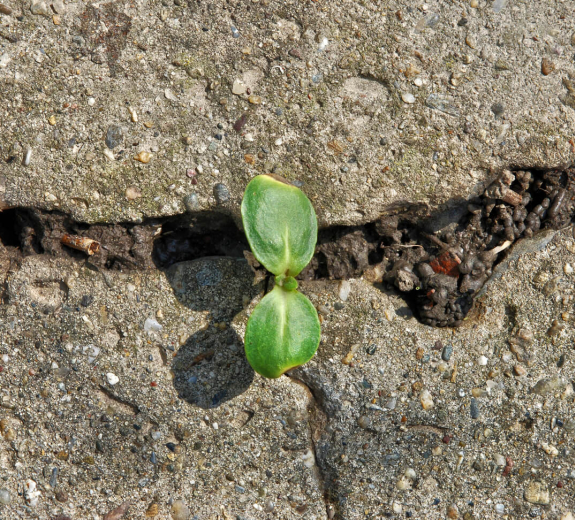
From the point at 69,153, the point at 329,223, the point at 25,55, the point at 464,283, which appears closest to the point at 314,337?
the point at 329,223

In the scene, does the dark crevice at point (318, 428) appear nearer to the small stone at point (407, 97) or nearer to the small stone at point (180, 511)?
the small stone at point (180, 511)

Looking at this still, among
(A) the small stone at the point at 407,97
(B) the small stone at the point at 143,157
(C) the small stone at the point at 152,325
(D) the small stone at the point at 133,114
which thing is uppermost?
(A) the small stone at the point at 407,97

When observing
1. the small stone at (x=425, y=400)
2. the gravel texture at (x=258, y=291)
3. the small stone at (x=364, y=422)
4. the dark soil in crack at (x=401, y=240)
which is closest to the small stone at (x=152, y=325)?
the gravel texture at (x=258, y=291)

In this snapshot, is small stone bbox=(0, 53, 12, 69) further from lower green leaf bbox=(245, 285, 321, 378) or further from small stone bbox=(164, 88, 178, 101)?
lower green leaf bbox=(245, 285, 321, 378)

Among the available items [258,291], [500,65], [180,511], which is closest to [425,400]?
[258,291]

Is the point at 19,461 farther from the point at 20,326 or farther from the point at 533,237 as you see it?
the point at 533,237

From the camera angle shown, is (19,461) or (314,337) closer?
(314,337)
